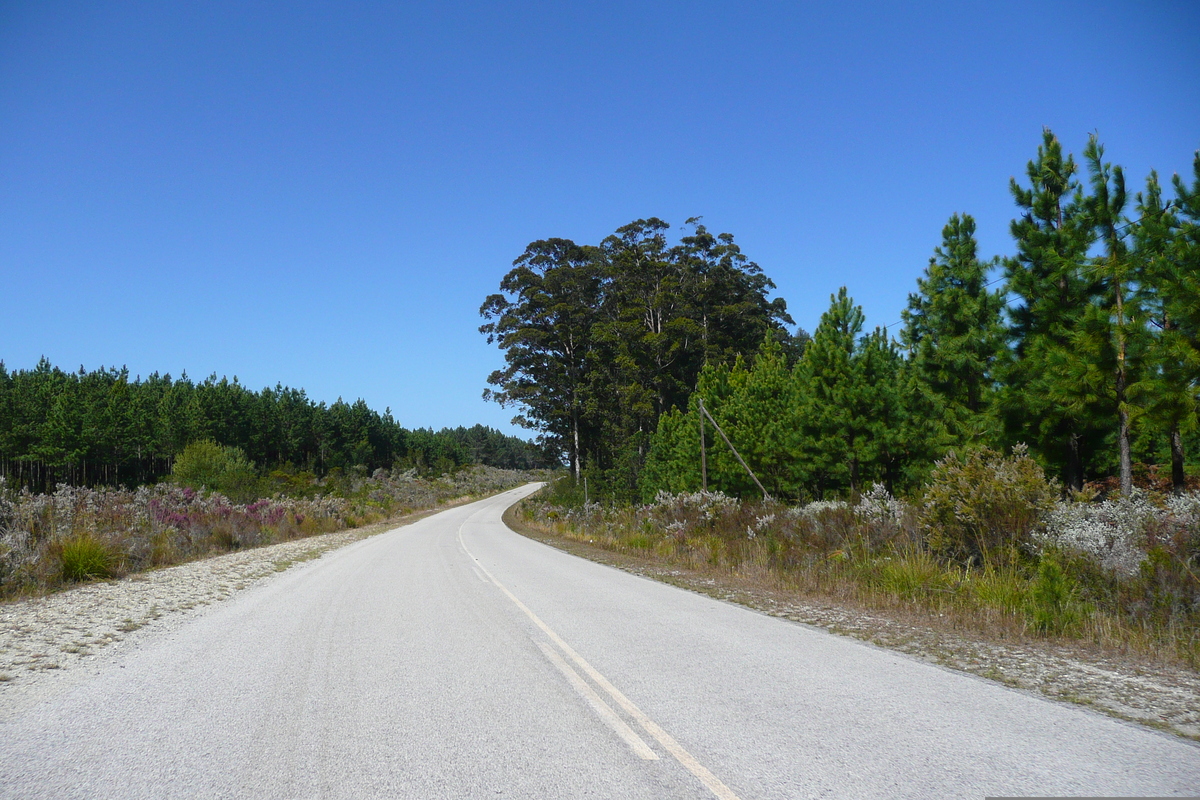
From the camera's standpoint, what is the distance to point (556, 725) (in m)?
4.62

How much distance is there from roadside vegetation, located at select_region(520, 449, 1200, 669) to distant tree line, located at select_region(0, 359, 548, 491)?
4018 cm

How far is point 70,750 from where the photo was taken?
4.18 m

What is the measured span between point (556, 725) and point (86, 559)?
460 inches

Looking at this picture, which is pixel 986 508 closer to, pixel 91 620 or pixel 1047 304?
pixel 1047 304

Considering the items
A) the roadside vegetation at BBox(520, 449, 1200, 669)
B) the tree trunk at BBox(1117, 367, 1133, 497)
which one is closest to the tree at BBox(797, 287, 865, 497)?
the roadside vegetation at BBox(520, 449, 1200, 669)

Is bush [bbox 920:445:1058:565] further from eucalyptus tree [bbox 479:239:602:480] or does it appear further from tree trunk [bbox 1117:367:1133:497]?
eucalyptus tree [bbox 479:239:602:480]

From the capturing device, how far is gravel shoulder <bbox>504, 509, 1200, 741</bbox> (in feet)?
16.1

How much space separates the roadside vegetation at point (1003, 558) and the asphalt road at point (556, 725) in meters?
2.39

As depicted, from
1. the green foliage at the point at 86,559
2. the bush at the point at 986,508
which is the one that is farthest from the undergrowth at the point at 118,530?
the bush at the point at 986,508

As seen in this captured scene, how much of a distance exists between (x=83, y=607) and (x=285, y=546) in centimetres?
1407

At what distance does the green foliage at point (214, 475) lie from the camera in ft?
126

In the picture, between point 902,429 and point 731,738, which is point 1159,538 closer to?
point 731,738

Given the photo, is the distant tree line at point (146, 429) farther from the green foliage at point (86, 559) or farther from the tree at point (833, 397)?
the green foliage at point (86, 559)

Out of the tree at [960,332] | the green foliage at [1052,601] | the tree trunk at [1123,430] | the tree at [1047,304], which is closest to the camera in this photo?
the green foliage at [1052,601]
